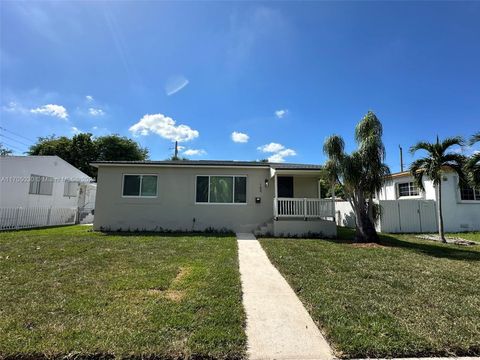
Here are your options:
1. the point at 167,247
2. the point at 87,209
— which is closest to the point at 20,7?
the point at 167,247

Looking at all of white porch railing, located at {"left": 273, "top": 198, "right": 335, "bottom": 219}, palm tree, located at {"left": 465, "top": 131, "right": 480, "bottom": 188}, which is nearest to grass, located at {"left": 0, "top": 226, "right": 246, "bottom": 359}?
white porch railing, located at {"left": 273, "top": 198, "right": 335, "bottom": 219}

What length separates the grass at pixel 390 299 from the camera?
2.98 meters

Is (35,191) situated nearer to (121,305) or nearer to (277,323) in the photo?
(121,305)

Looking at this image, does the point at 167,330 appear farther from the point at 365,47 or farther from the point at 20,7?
the point at 365,47

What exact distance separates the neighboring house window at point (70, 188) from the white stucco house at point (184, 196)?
26.3 ft

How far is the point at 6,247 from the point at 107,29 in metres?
7.97

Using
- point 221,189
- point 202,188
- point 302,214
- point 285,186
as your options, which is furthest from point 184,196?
point 302,214

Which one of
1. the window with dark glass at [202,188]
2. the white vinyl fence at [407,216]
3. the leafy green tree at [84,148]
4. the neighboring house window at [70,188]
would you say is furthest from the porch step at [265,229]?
the leafy green tree at [84,148]

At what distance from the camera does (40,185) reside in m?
16.7

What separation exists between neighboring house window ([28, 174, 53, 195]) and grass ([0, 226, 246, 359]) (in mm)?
10566

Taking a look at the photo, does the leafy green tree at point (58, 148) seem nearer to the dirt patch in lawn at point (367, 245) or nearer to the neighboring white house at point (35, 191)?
the neighboring white house at point (35, 191)

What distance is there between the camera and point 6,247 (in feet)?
27.5

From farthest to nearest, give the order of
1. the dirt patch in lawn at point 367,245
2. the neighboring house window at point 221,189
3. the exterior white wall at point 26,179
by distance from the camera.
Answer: the exterior white wall at point 26,179
the neighboring house window at point 221,189
the dirt patch in lawn at point 367,245

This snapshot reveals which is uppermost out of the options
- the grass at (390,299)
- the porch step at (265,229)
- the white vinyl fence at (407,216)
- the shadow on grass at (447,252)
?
the white vinyl fence at (407,216)
